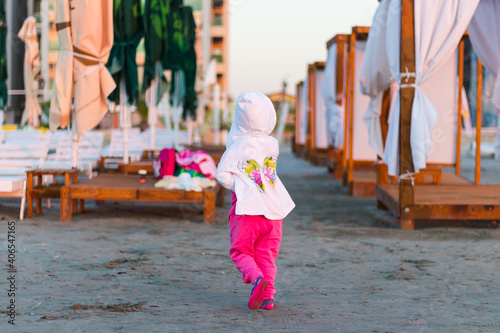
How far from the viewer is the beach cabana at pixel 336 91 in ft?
50.0

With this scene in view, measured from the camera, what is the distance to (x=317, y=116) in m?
21.3

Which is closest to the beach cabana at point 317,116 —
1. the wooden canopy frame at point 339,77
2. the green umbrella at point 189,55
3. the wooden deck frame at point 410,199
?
the wooden canopy frame at point 339,77

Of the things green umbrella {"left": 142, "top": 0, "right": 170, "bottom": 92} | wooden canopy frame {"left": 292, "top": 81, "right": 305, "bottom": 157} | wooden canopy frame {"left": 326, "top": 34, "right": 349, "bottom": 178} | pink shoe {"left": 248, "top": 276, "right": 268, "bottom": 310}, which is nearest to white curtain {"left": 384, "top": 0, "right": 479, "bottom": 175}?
pink shoe {"left": 248, "top": 276, "right": 268, "bottom": 310}

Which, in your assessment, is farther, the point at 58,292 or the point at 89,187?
the point at 89,187

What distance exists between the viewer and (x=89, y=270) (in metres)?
5.26

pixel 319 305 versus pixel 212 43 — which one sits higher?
pixel 212 43

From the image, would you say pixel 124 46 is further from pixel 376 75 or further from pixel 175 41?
pixel 376 75

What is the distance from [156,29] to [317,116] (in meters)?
11.5

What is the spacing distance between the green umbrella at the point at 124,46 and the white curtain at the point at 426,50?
402 cm

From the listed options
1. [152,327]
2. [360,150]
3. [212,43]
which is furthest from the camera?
[212,43]

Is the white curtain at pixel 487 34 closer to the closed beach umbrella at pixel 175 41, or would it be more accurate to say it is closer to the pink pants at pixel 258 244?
the closed beach umbrella at pixel 175 41

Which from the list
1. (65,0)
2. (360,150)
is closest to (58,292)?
(65,0)

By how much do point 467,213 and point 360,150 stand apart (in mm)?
5971

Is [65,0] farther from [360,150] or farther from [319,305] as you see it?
[360,150]
